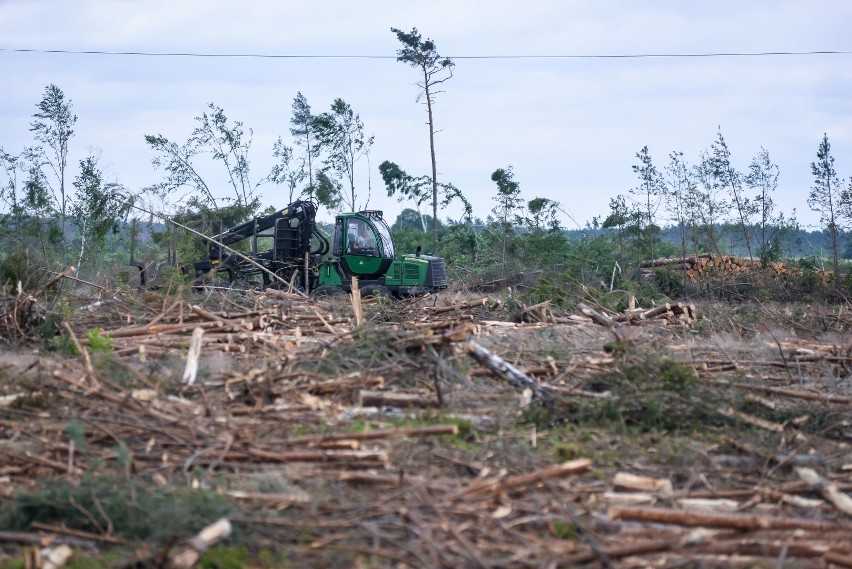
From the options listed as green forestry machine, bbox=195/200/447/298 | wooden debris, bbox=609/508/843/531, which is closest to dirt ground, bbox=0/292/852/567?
wooden debris, bbox=609/508/843/531

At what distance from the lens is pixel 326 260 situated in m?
22.0

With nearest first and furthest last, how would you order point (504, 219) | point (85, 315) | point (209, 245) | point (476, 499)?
1. point (476, 499)
2. point (85, 315)
3. point (209, 245)
4. point (504, 219)

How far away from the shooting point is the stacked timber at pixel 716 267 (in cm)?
2764

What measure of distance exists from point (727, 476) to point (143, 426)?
4.39m

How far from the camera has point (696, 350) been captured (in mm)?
12375

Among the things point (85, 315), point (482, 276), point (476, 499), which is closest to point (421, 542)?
point (476, 499)

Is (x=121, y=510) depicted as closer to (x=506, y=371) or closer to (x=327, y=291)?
(x=506, y=371)

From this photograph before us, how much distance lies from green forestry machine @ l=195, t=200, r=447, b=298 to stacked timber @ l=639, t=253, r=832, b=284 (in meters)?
9.38

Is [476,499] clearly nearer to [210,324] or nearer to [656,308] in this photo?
[210,324]

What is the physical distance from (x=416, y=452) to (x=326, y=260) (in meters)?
15.3

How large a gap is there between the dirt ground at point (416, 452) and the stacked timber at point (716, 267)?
15683 millimetres

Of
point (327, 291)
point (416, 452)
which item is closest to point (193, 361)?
point (416, 452)

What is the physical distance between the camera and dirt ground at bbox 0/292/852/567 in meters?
5.29

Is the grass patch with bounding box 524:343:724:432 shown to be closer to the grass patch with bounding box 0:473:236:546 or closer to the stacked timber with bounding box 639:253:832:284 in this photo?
the grass patch with bounding box 0:473:236:546
